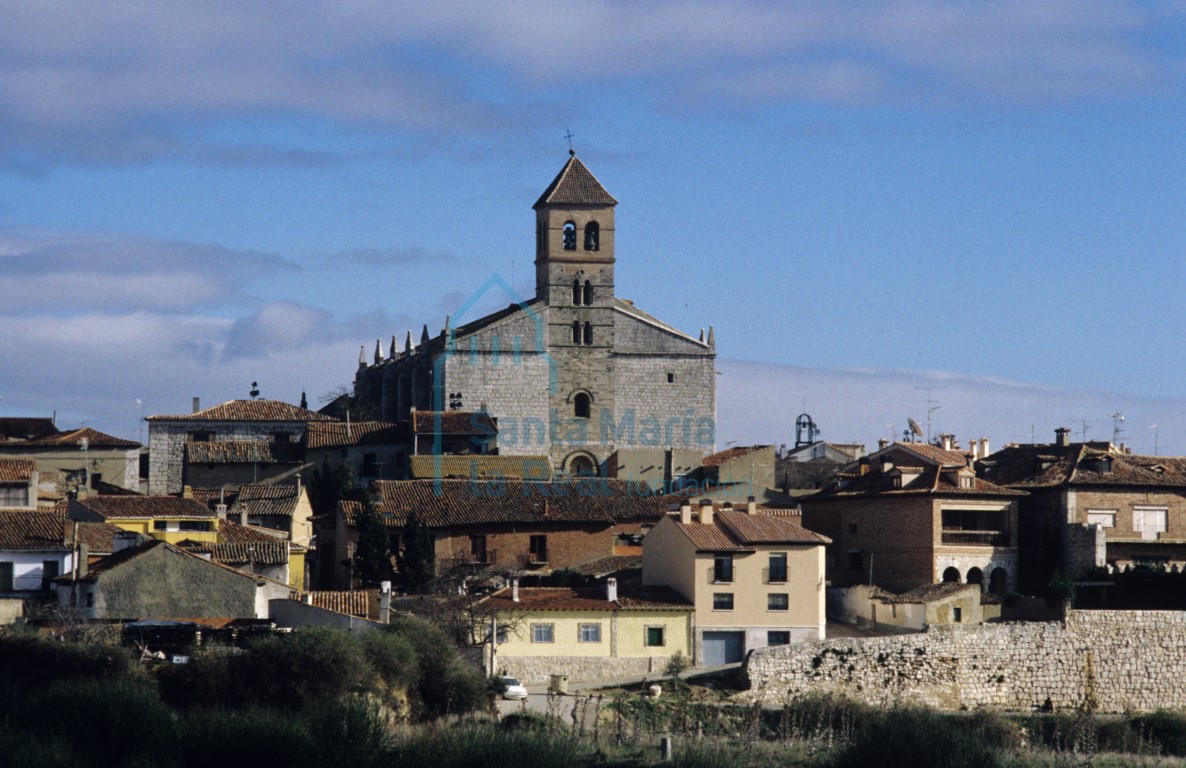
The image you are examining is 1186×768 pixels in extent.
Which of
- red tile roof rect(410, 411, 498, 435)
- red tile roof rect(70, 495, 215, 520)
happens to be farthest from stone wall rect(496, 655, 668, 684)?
red tile roof rect(410, 411, 498, 435)

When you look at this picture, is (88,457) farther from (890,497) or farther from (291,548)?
(890,497)

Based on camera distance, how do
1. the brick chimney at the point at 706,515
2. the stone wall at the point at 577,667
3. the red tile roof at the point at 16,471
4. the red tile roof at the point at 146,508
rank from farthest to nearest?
the red tile roof at the point at 16,471 < the red tile roof at the point at 146,508 < the brick chimney at the point at 706,515 < the stone wall at the point at 577,667

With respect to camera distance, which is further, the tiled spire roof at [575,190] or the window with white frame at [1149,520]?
the tiled spire roof at [575,190]

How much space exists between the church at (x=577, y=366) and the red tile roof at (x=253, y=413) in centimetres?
496

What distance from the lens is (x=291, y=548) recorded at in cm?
5672

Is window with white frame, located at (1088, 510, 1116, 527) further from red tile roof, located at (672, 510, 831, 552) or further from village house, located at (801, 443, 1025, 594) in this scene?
red tile roof, located at (672, 510, 831, 552)

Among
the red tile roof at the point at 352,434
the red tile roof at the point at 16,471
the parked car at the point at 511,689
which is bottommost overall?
the parked car at the point at 511,689

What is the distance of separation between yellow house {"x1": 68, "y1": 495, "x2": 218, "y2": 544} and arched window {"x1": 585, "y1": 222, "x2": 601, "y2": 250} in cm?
2707

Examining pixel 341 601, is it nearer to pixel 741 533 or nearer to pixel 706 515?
pixel 706 515

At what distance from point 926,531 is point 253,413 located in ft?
101

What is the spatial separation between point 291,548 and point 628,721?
50.7ft

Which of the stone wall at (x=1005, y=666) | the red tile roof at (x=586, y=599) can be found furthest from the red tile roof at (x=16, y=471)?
the stone wall at (x=1005, y=666)

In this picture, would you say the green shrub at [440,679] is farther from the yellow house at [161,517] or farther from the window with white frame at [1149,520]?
the window with white frame at [1149,520]

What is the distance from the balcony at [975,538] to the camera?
187 feet
